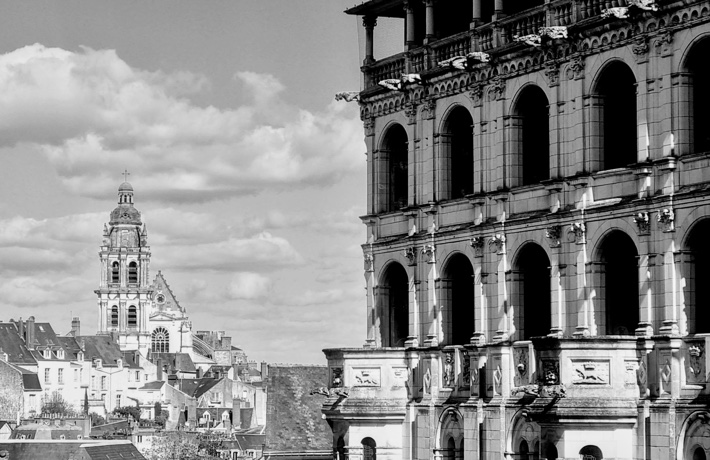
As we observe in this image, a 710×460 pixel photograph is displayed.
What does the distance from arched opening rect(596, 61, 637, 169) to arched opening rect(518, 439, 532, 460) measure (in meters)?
7.67

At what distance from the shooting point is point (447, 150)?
5319cm

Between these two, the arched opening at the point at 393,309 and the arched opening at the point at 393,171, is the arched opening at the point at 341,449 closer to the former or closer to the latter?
the arched opening at the point at 393,309

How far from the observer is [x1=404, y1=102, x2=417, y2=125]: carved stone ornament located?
54406mm

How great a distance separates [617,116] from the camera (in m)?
46.2

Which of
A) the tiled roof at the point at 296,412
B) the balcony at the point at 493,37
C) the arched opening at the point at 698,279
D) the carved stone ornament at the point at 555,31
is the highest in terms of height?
the balcony at the point at 493,37

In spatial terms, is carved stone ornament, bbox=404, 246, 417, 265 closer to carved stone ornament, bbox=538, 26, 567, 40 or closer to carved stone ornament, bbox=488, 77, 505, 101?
carved stone ornament, bbox=488, 77, 505, 101

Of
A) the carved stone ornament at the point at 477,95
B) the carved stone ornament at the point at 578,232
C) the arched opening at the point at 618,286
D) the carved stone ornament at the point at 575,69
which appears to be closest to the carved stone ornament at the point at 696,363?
the arched opening at the point at 618,286

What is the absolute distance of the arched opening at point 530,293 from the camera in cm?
4894

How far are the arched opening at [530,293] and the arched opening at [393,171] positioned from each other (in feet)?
25.3

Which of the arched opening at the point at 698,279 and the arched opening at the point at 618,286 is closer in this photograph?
the arched opening at the point at 698,279

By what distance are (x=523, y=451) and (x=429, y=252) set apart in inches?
301

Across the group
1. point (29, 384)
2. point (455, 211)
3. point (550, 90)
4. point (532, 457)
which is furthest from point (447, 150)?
point (29, 384)

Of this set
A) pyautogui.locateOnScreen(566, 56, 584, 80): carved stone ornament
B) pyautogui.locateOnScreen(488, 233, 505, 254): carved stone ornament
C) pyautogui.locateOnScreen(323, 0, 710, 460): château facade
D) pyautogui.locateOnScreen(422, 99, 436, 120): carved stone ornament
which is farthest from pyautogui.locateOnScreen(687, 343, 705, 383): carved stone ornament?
pyautogui.locateOnScreen(422, 99, 436, 120): carved stone ornament

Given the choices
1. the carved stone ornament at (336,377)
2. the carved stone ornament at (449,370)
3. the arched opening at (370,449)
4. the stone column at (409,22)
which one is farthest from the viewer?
the stone column at (409,22)
